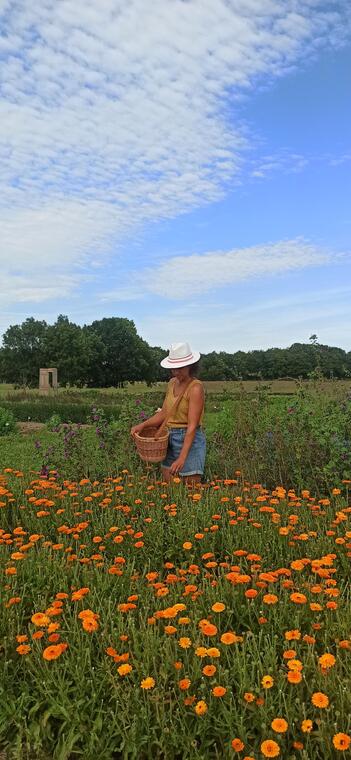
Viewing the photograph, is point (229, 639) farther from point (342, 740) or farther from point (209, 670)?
point (342, 740)

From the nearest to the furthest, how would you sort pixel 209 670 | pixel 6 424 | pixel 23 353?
pixel 209 670 → pixel 6 424 → pixel 23 353

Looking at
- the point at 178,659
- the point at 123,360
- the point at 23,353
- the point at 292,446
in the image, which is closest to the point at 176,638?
the point at 178,659

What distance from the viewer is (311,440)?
575cm

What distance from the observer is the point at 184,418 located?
494 centimetres

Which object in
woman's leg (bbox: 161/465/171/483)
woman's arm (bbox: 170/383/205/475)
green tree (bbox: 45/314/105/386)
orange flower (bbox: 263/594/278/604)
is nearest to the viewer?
orange flower (bbox: 263/594/278/604)

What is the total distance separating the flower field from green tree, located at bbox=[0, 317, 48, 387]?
5647 cm

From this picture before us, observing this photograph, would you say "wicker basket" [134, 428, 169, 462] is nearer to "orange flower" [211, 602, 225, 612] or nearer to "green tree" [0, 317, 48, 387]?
"orange flower" [211, 602, 225, 612]

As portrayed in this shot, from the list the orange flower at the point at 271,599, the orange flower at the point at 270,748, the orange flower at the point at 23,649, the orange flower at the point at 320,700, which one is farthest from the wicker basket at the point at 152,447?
the orange flower at the point at 270,748

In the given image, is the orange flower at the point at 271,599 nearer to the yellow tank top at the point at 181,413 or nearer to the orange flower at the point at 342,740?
the orange flower at the point at 342,740

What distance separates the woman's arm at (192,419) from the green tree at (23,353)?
54859 mm

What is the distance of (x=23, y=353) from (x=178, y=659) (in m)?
61.5

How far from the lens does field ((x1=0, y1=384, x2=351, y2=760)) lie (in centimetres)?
203

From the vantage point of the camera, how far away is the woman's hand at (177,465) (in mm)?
4756

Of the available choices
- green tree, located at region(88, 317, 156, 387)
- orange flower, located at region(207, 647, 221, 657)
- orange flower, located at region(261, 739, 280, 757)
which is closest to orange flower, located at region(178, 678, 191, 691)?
orange flower, located at region(207, 647, 221, 657)
